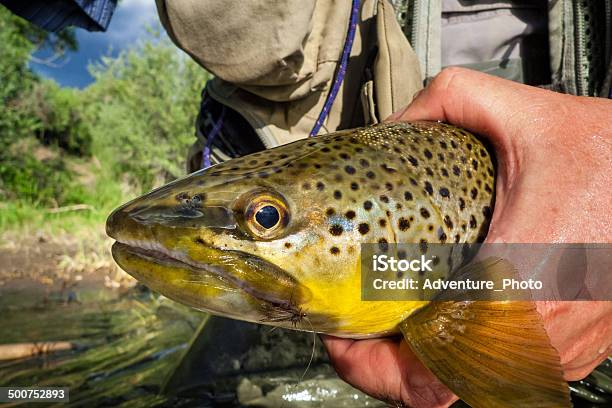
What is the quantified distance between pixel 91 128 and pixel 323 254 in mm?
23314

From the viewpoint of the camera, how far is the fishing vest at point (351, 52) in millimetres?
2105

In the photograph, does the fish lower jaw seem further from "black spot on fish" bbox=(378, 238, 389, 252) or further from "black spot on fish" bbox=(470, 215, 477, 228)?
"black spot on fish" bbox=(470, 215, 477, 228)

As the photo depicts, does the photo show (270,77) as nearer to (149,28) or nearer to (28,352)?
(28,352)

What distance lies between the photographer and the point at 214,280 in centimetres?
127

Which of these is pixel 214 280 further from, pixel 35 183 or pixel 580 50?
pixel 35 183

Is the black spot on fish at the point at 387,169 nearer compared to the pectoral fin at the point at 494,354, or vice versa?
the pectoral fin at the point at 494,354

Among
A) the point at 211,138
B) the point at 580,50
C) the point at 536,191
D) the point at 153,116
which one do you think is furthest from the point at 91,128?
the point at 536,191

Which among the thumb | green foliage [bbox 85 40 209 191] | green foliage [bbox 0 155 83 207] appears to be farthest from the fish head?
green foliage [bbox 85 40 209 191]

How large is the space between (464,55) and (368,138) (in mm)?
1280

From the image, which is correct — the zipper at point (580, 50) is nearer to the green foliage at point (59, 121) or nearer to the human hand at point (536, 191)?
the human hand at point (536, 191)

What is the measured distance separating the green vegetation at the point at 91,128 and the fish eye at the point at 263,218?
11175mm

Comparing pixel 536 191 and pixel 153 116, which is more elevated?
pixel 153 116

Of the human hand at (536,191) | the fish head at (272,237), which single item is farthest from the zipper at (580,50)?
the fish head at (272,237)

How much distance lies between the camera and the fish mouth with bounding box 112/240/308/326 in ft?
4.17
